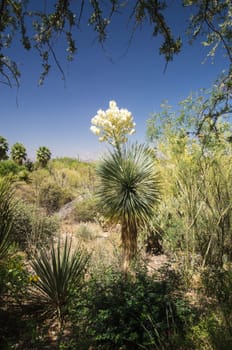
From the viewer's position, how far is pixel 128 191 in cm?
451

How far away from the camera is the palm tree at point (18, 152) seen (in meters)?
22.7

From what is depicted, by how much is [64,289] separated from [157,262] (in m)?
3.12

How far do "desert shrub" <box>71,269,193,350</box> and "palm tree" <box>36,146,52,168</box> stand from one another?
72.5 feet

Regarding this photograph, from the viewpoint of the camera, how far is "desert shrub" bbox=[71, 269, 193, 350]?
2.36 meters

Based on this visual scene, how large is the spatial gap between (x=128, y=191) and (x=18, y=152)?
21767mm

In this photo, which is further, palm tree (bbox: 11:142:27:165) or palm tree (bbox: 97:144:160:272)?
palm tree (bbox: 11:142:27:165)

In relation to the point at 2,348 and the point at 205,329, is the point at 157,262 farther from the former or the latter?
the point at 2,348

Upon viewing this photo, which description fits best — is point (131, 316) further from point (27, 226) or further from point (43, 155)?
point (43, 155)

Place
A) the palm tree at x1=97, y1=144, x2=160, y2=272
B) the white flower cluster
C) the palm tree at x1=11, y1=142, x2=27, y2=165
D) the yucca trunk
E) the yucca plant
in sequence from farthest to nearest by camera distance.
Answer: the palm tree at x1=11, y1=142, x2=27, y2=165
the white flower cluster
the palm tree at x1=97, y1=144, x2=160, y2=272
the yucca trunk
the yucca plant

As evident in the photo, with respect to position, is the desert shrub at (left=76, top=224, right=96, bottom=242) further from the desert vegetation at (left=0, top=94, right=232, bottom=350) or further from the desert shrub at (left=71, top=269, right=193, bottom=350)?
the desert shrub at (left=71, top=269, right=193, bottom=350)

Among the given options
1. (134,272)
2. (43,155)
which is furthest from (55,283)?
(43,155)

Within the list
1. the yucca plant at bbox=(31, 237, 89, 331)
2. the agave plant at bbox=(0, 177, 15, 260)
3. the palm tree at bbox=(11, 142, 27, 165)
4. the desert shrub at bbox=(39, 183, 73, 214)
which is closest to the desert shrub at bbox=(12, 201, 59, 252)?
the yucca plant at bbox=(31, 237, 89, 331)

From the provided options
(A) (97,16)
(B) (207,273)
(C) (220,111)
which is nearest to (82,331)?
(B) (207,273)

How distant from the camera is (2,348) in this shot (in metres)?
2.47
